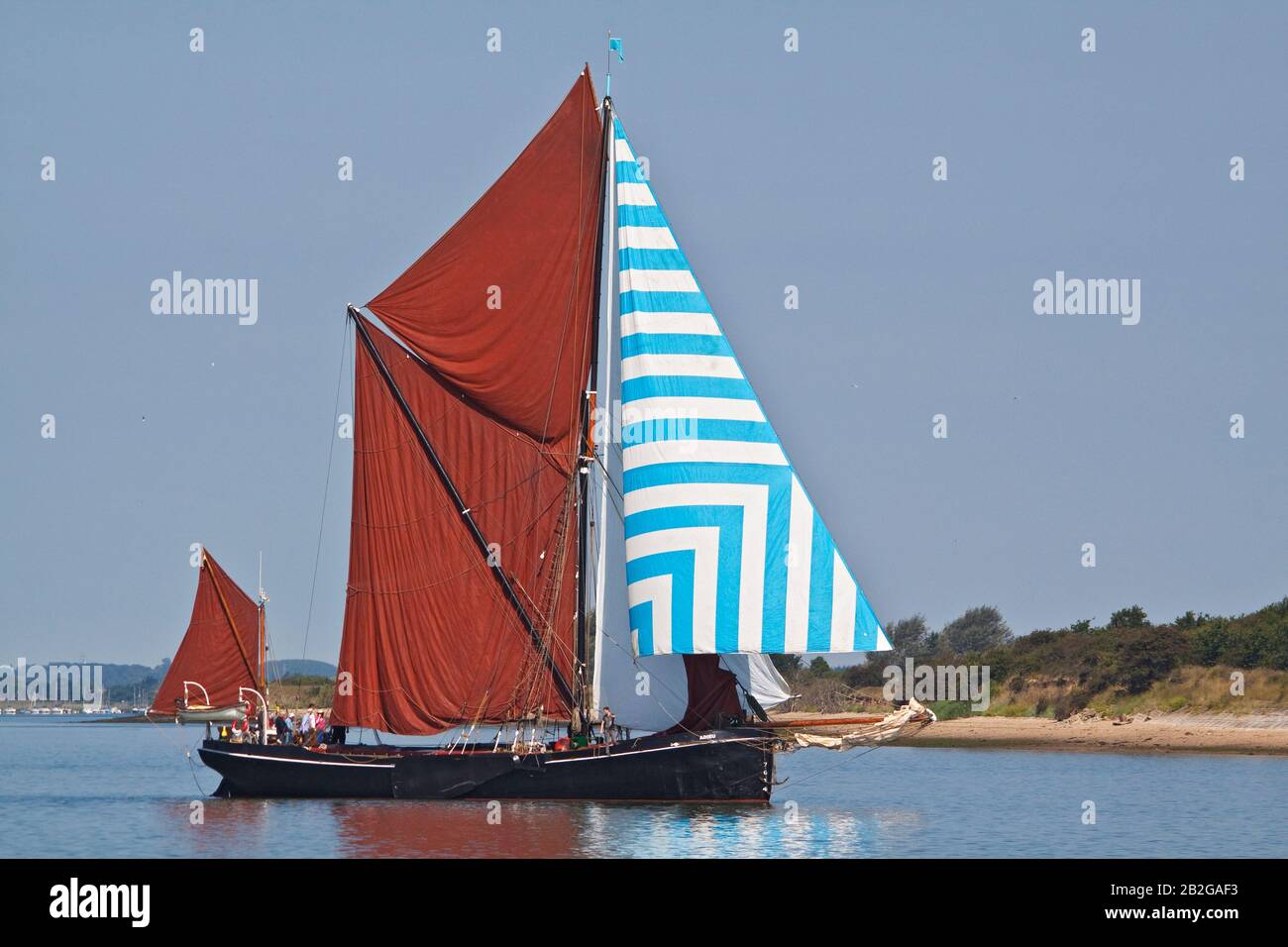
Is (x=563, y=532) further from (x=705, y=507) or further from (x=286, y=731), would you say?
(x=286, y=731)

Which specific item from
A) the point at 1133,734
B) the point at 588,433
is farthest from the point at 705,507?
the point at 1133,734

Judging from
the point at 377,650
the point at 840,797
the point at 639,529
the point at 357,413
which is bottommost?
the point at 840,797

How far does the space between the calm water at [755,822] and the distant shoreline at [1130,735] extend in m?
14.4

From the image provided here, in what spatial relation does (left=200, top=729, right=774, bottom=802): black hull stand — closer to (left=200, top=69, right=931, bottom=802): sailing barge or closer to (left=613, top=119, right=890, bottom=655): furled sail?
(left=200, top=69, right=931, bottom=802): sailing barge

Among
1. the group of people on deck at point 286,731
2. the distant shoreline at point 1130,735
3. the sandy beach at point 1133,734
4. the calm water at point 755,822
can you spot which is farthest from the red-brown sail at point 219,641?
the distant shoreline at point 1130,735

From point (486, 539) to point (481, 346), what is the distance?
5576mm

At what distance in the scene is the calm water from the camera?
42.9 meters

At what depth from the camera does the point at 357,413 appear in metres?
55.2

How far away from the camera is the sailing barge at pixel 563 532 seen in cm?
4872

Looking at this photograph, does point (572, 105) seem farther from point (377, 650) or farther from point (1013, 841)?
point (1013, 841)

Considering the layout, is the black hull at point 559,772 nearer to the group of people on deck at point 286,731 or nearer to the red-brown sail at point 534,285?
the group of people on deck at point 286,731

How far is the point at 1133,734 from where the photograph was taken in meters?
91.0

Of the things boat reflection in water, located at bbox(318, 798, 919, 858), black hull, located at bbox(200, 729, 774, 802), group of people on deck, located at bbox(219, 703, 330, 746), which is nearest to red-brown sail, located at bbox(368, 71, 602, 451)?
black hull, located at bbox(200, 729, 774, 802)
